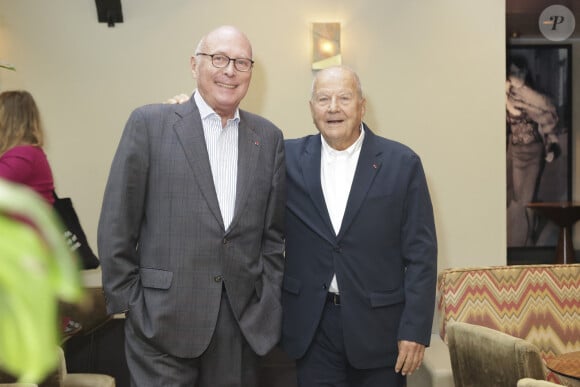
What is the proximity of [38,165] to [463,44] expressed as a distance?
3337 millimetres

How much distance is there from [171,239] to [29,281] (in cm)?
226

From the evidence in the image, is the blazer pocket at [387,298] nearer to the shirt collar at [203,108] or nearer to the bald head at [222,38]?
the shirt collar at [203,108]

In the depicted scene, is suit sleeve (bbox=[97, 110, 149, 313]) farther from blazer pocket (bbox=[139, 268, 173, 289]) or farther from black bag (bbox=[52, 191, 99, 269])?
black bag (bbox=[52, 191, 99, 269])

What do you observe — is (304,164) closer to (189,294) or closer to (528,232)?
(189,294)

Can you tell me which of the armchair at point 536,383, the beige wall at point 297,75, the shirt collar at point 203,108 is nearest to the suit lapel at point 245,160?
the shirt collar at point 203,108

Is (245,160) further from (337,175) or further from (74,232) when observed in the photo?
(74,232)

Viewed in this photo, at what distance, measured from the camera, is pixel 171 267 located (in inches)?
93.1

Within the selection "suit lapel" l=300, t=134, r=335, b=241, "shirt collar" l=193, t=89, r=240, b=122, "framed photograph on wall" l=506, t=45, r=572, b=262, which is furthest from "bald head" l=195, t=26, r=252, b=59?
"framed photograph on wall" l=506, t=45, r=572, b=262

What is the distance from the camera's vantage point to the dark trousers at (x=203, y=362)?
238 cm

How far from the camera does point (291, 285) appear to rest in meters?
2.71

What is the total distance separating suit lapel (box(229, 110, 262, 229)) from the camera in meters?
2.42

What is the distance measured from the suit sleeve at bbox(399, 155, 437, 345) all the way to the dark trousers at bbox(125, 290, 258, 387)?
60 cm

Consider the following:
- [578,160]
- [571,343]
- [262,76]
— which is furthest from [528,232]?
[571,343]

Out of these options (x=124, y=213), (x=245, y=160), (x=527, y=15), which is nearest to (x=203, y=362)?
(x=124, y=213)
